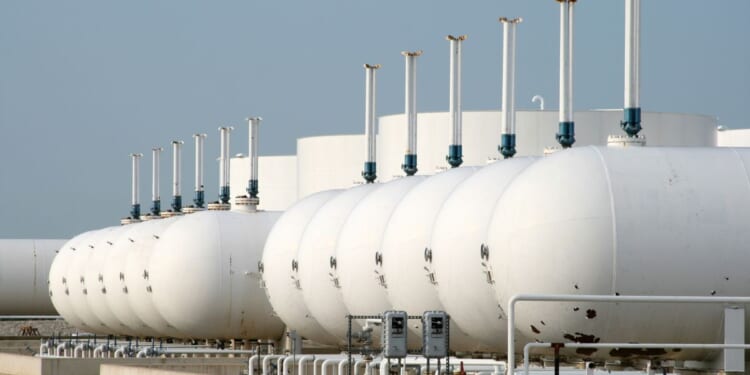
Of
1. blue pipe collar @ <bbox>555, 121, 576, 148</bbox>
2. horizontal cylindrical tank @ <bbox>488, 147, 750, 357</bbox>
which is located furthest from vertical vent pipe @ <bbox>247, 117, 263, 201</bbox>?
horizontal cylindrical tank @ <bbox>488, 147, 750, 357</bbox>

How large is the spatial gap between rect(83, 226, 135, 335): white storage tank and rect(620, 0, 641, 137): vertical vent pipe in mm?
27206

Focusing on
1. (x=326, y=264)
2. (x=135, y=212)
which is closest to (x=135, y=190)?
(x=135, y=212)

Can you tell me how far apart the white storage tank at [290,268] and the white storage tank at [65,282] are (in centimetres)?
2173

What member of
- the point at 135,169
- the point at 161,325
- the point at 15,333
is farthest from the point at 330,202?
the point at 15,333

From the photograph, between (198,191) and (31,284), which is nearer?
(198,191)

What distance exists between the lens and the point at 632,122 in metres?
20.5

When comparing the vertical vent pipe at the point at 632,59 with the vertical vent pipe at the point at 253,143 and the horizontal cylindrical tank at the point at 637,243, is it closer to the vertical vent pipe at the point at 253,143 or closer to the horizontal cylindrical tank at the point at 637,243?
the horizontal cylindrical tank at the point at 637,243

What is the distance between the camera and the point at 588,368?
58.4 ft

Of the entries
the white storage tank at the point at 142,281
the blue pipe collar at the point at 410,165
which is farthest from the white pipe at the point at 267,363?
the white storage tank at the point at 142,281

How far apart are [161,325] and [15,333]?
3281 cm

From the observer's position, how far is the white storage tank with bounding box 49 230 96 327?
5494 cm

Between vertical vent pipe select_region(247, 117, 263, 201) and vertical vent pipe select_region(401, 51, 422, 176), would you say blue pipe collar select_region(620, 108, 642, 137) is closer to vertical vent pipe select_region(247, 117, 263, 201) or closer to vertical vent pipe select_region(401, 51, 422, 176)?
vertical vent pipe select_region(401, 51, 422, 176)

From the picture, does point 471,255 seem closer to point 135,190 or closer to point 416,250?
point 416,250

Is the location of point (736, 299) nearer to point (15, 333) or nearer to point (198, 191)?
point (198, 191)
